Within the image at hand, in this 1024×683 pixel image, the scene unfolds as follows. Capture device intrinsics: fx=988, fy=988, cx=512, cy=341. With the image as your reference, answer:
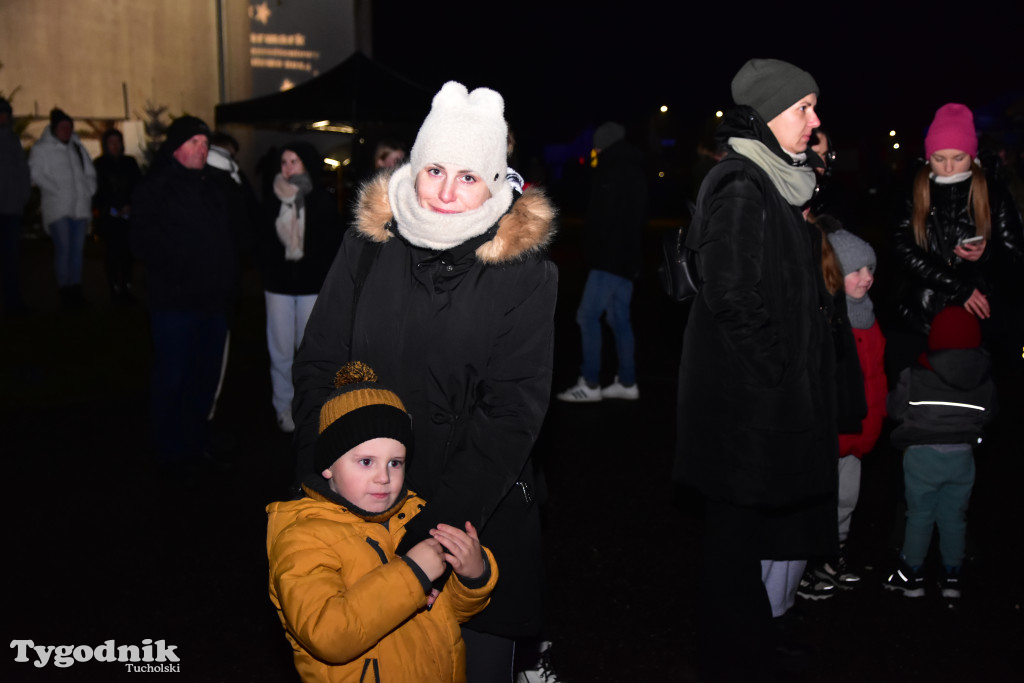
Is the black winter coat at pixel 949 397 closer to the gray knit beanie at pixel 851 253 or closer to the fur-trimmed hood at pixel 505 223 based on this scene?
the gray knit beanie at pixel 851 253

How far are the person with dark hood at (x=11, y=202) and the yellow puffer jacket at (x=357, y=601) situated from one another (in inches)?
406

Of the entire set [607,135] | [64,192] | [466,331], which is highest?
[607,135]

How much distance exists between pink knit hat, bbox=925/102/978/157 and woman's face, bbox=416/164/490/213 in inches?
124

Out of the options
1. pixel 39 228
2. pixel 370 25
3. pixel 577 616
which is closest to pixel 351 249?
pixel 577 616

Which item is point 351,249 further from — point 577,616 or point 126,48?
point 126,48

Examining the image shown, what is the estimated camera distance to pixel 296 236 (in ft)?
22.0

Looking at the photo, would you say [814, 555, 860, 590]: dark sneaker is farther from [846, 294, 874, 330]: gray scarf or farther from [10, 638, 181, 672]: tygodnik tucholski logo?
[10, 638, 181, 672]: tygodnik tucholski logo

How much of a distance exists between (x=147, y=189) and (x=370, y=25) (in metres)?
27.2

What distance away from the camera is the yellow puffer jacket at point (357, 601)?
2.37 m

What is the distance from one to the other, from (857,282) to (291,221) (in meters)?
3.80

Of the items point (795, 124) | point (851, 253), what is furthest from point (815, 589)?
point (795, 124)

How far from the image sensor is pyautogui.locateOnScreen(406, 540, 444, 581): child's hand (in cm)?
245

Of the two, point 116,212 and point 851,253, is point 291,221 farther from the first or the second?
point 116,212

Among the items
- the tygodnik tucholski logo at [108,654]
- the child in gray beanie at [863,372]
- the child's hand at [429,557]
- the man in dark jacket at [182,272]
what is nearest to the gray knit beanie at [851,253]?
the child in gray beanie at [863,372]
